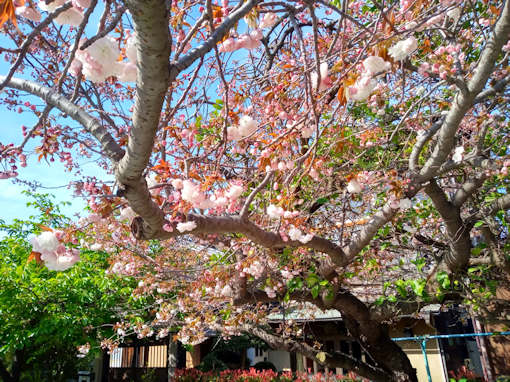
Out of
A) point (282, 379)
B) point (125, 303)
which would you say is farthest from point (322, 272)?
point (125, 303)

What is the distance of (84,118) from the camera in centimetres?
183

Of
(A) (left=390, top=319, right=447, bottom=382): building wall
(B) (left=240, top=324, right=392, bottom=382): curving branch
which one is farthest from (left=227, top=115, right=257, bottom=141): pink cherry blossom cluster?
(A) (left=390, top=319, right=447, bottom=382): building wall

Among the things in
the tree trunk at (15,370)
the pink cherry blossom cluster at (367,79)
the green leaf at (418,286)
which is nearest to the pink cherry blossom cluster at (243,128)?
the pink cherry blossom cluster at (367,79)

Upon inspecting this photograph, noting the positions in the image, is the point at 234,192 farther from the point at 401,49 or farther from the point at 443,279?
the point at 443,279

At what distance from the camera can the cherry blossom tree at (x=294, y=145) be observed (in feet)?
5.75

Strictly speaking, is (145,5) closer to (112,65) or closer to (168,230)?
(112,65)

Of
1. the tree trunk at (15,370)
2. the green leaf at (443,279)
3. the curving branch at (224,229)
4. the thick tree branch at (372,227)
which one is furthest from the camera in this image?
the tree trunk at (15,370)

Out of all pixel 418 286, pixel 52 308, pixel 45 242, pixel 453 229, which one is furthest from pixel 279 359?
pixel 45 242

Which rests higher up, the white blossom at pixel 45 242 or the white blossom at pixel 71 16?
the white blossom at pixel 71 16

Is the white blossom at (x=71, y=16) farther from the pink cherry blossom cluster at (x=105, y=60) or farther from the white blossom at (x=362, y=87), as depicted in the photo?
the white blossom at (x=362, y=87)

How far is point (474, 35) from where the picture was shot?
4.18 metres

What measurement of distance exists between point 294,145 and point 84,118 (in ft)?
6.21

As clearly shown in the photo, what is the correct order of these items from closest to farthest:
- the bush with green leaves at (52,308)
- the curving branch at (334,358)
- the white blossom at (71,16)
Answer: the white blossom at (71,16), the curving branch at (334,358), the bush with green leaves at (52,308)

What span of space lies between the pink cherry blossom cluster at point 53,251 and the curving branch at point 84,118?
716 mm
